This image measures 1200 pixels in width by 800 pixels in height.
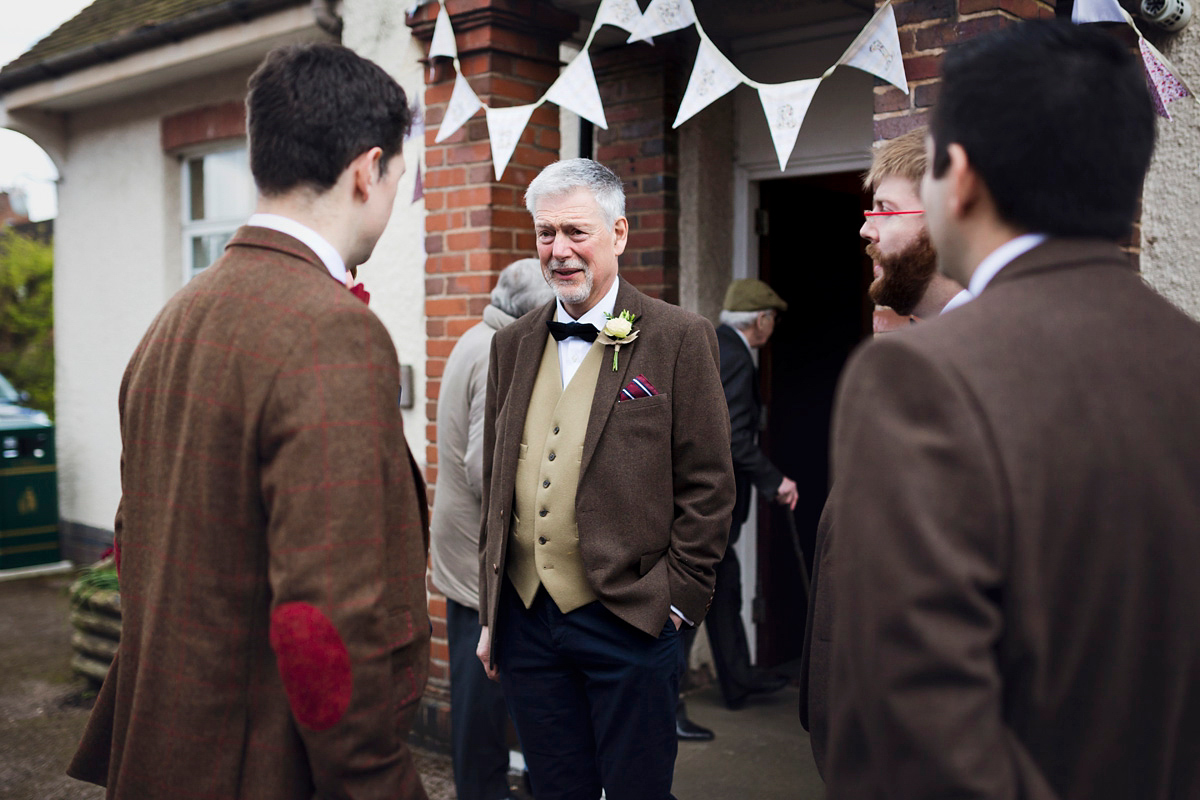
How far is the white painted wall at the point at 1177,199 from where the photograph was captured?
3361 mm

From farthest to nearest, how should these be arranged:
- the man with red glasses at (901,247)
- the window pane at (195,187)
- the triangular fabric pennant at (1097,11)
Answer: the window pane at (195,187) → the triangular fabric pennant at (1097,11) → the man with red glasses at (901,247)

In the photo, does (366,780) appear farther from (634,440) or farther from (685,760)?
(685,760)

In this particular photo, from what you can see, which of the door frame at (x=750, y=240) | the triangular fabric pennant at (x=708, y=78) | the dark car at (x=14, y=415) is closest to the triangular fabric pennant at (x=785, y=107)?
the triangular fabric pennant at (x=708, y=78)

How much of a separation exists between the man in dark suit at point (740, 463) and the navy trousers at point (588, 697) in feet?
5.97

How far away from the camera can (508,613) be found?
8.86 feet

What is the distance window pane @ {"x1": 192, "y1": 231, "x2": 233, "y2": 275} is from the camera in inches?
273

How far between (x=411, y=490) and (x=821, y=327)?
4469mm

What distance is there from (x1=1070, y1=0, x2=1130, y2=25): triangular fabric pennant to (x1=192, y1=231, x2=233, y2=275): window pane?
18.0 feet

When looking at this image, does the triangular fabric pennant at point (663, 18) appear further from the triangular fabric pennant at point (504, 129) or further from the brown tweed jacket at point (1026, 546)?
the brown tweed jacket at point (1026, 546)

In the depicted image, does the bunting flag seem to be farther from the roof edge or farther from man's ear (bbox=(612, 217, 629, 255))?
the roof edge

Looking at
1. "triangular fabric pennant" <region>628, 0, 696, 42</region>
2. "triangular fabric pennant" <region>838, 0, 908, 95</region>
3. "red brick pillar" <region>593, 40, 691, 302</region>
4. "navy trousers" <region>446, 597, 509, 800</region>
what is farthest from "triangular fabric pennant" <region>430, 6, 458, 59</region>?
"navy trousers" <region>446, 597, 509, 800</region>

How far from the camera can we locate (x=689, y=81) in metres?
3.88

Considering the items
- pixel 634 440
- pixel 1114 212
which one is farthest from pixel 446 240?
pixel 1114 212

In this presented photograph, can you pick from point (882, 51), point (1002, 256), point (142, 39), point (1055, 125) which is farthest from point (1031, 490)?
point (142, 39)
